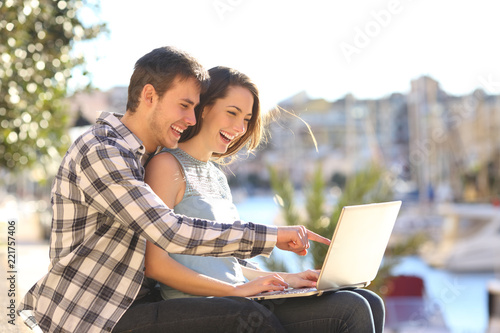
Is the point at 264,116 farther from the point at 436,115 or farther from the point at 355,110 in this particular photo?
the point at 355,110

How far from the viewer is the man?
152 centimetres

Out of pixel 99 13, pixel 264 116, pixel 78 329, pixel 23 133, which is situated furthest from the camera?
pixel 99 13

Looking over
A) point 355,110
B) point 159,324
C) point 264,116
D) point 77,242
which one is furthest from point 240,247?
point 355,110

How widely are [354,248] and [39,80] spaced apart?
3.73 metres

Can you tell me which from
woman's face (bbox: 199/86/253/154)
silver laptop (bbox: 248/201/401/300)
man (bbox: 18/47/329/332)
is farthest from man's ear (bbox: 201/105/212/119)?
silver laptop (bbox: 248/201/401/300)

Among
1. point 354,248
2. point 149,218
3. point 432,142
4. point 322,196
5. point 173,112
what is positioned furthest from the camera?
point 432,142

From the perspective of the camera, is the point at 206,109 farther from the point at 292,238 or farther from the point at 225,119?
the point at 292,238

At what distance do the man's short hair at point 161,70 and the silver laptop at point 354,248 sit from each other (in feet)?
1.90

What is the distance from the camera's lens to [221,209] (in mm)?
1924

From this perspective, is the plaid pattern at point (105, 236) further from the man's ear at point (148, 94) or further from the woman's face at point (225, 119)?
the woman's face at point (225, 119)

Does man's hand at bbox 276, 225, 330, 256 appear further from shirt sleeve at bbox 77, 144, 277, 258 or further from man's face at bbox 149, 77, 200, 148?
man's face at bbox 149, 77, 200, 148

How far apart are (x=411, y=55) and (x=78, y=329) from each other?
2751 cm

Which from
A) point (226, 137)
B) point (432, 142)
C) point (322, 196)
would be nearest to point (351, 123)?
point (432, 142)

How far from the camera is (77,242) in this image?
5.19 feet
